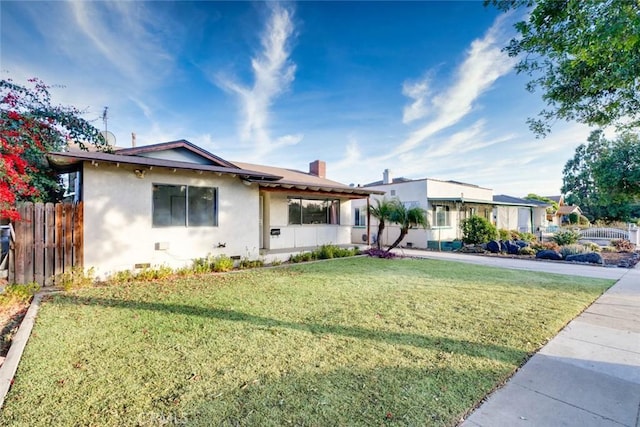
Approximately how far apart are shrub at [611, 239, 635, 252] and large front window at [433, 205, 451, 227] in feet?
28.3

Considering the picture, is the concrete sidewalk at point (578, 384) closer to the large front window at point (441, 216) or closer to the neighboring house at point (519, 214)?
the large front window at point (441, 216)

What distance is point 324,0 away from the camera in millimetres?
9320

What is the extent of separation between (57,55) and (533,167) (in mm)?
32593

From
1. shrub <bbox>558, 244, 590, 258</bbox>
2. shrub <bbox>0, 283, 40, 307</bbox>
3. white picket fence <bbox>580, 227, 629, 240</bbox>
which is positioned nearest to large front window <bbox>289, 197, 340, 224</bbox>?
→ shrub <bbox>0, 283, 40, 307</bbox>

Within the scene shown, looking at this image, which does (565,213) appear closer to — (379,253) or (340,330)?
(379,253)

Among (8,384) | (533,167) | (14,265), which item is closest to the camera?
(8,384)

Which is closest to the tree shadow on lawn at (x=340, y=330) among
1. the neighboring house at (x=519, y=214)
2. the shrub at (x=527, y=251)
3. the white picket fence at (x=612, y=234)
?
the shrub at (x=527, y=251)

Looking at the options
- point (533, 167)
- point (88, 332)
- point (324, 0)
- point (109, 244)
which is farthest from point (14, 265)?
point (533, 167)

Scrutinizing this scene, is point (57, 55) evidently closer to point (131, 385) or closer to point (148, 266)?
point (148, 266)

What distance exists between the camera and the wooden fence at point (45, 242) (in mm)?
6551

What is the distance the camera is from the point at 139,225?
8094 millimetres

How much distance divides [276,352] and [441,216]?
16.7 metres

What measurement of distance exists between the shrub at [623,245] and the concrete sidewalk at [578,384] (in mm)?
14900

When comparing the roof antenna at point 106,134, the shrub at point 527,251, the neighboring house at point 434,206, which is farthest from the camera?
the neighboring house at point 434,206
